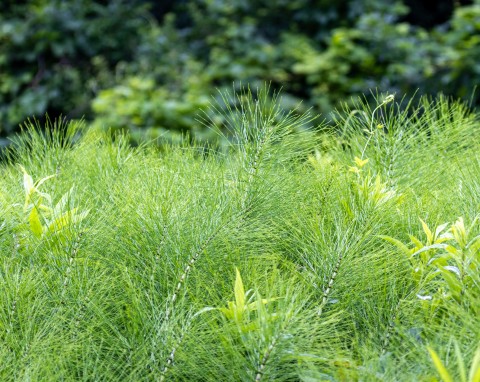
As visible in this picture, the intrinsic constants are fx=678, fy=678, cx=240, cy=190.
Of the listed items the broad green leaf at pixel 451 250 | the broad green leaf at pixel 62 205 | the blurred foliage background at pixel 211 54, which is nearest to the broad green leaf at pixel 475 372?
the broad green leaf at pixel 451 250

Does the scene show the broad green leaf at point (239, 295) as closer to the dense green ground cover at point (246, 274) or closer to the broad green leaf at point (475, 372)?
the dense green ground cover at point (246, 274)

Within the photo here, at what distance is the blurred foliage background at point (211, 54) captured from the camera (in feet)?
16.1

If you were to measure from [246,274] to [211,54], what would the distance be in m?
4.78

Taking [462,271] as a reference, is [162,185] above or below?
above

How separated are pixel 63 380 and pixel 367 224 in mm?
559

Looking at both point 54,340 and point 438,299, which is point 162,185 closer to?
point 54,340

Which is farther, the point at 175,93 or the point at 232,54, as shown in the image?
the point at 232,54

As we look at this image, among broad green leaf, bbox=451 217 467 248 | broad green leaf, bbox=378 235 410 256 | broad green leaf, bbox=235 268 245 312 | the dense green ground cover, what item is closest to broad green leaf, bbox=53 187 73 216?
the dense green ground cover

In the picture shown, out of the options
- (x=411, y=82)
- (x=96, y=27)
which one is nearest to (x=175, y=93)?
(x=96, y=27)

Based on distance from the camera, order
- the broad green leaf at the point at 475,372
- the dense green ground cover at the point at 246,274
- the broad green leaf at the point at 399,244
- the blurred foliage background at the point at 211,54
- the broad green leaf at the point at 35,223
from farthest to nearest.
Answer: the blurred foliage background at the point at 211,54 → the broad green leaf at the point at 35,223 → the broad green leaf at the point at 399,244 → the dense green ground cover at the point at 246,274 → the broad green leaf at the point at 475,372

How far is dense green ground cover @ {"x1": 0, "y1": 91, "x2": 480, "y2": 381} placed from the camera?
0.98 metres

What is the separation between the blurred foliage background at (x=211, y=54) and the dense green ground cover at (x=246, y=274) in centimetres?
321

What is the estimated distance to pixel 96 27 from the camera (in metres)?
5.88

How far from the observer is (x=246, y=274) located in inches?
45.9
